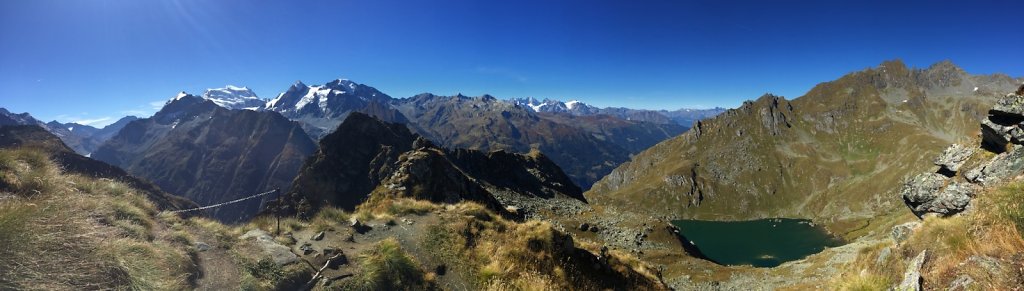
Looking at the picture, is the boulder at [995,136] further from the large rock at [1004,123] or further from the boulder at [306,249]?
the boulder at [306,249]

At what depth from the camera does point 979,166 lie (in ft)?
74.6

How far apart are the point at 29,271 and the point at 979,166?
38.2 metres

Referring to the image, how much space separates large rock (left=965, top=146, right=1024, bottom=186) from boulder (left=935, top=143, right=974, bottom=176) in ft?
9.33

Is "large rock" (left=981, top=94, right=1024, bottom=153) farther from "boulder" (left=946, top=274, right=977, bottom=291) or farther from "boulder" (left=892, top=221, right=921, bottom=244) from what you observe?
"boulder" (left=946, top=274, right=977, bottom=291)

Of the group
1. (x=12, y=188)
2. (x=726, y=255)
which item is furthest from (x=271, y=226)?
(x=726, y=255)

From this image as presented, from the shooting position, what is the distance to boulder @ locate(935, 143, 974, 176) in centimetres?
2491

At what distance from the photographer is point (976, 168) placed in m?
22.8

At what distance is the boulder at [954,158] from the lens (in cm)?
2491

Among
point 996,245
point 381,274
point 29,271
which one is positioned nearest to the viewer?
point 29,271

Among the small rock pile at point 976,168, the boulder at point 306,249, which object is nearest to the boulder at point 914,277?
the small rock pile at point 976,168

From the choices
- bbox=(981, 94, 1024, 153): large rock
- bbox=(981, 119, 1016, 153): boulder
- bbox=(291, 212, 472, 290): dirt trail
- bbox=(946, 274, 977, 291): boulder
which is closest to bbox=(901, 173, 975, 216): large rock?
bbox=(981, 119, 1016, 153): boulder

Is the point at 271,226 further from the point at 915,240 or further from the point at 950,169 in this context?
the point at 950,169

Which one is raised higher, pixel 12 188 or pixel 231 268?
pixel 12 188

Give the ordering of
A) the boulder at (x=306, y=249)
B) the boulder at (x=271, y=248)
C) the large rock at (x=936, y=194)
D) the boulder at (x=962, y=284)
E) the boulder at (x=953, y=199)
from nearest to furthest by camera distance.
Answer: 1. the boulder at (x=962, y=284)
2. the boulder at (x=271, y=248)
3. the boulder at (x=306, y=249)
4. the boulder at (x=953, y=199)
5. the large rock at (x=936, y=194)
